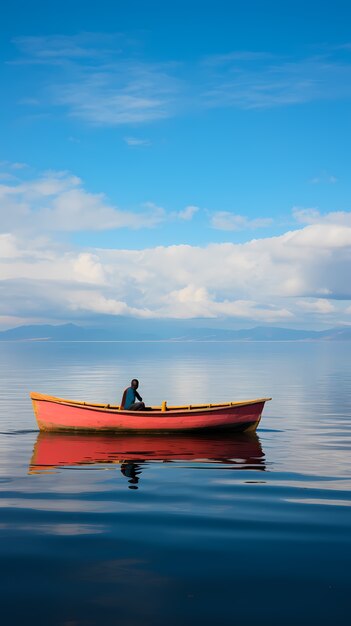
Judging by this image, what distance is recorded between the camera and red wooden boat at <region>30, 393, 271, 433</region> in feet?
93.5

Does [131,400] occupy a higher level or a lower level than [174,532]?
higher

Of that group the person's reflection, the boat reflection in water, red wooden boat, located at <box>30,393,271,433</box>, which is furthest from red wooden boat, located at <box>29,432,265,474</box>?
the person's reflection

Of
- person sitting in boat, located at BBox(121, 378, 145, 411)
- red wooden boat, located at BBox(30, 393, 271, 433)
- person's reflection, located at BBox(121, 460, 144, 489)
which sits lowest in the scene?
person's reflection, located at BBox(121, 460, 144, 489)

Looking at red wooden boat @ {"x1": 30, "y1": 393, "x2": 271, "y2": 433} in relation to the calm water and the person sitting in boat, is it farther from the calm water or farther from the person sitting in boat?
the calm water

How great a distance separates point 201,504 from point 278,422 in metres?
21.4

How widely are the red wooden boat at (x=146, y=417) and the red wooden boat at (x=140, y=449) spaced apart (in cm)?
38

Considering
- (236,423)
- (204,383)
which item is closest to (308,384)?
(204,383)

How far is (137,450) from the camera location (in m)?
25.4

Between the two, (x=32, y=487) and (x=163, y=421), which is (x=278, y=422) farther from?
(x=32, y=487)

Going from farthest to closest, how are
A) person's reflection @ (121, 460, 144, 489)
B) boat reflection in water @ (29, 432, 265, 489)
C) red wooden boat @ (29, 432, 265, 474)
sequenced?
red wooden boat @ (29, 432, 265, 474) < boat reflection in water @ (29, 432, 265, 489) < person's reflection @ (121, 460, 144, 489)

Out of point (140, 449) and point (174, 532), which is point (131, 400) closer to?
point (140, 449)

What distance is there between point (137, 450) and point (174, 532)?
502 inches

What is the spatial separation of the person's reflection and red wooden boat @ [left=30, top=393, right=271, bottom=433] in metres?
5.92

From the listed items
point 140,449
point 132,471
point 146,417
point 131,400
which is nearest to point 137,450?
point 140,449
